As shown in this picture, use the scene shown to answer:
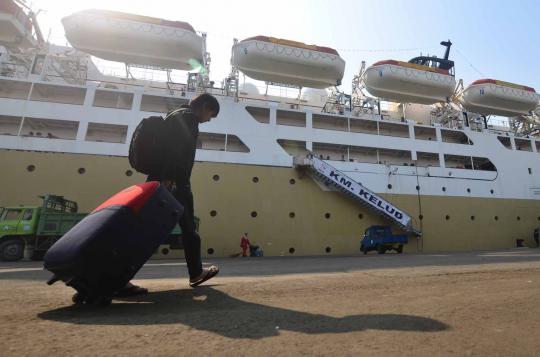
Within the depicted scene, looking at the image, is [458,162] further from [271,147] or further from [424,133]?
[271,147]

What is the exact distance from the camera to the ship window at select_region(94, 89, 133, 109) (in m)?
14.1

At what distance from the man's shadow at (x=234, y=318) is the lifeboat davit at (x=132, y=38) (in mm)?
15322

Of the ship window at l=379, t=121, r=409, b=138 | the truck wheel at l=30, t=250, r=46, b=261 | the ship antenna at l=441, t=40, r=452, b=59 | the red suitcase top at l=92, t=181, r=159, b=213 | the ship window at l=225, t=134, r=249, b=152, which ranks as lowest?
the truck wheel at l=30, t=250, r=46, b=261

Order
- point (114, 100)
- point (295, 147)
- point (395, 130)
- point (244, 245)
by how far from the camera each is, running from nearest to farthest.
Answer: point (244, 245) < point (114, 100) < point (295, 147) < point (395, 130)

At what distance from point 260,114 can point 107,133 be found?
6940 millimetres

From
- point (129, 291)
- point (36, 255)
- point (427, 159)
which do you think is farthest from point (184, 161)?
point (427, 159)

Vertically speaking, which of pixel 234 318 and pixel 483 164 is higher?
pixel 483 164

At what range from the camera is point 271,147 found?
14414 mm

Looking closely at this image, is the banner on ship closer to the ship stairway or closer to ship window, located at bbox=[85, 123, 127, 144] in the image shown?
the ship stairway

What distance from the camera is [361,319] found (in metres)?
1.44

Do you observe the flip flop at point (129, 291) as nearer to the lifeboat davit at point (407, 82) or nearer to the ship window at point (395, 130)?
the ship window at point (395, 130)

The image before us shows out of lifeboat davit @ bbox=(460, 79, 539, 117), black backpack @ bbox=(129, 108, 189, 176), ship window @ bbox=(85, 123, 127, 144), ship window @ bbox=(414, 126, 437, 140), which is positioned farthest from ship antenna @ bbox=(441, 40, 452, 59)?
black backpack @ bbox=(129, 108, 189, 176)

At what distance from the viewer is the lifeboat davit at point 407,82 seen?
674 inches

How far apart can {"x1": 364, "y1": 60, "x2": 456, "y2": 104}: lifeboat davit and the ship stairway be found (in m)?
6.54
